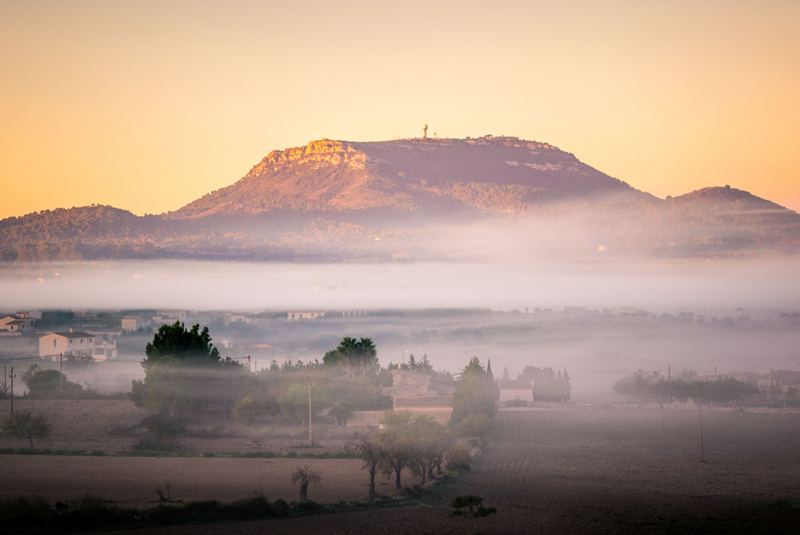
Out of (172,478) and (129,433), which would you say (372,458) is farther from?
(129,433)

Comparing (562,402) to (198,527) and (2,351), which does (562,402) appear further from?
(198,527)

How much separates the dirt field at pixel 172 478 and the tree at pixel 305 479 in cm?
48

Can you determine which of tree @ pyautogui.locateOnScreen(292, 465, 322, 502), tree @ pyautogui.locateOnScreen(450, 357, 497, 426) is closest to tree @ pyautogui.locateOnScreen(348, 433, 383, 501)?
tree @ pyautogui.locateOnScreen(292, 465, 322, 502)

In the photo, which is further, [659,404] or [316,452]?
[659,404]

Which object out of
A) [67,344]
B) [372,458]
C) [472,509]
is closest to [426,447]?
[372,458]

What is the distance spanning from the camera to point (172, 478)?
247ft

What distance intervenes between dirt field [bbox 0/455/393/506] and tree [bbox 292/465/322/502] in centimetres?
48

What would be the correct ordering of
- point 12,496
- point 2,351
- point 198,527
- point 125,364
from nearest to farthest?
point 198,527
point 12,496
point 125,364
point 2,351

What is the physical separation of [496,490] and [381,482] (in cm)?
674

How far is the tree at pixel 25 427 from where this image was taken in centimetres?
9188

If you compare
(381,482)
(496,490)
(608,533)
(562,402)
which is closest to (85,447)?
(381,482)

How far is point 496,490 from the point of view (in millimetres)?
75875

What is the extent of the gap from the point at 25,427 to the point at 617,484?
4041cm

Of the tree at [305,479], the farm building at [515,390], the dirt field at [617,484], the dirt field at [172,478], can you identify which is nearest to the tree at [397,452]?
the dirt field at [172,478]
